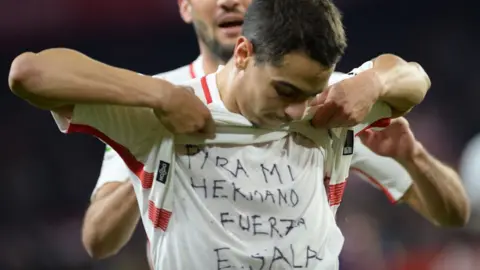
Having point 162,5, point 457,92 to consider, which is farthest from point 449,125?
point 162,5

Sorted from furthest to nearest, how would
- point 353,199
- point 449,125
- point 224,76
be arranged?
point 449,125 < point 353,199 < point 224,76

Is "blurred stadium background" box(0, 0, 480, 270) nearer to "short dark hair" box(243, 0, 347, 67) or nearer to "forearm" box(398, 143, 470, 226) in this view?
"forearm" box(398, 143, 470, 226)

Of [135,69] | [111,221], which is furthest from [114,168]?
[135,69]

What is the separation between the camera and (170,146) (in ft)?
4.36

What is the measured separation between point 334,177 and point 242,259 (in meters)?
0.21

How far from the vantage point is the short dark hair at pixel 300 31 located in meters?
1.26

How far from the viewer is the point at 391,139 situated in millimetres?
1676

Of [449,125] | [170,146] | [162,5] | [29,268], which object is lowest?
[29,268]

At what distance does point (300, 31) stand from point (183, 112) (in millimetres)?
184

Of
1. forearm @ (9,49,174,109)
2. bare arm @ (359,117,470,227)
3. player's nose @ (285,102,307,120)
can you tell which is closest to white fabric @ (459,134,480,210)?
bare arm @ (359,117,470,227)

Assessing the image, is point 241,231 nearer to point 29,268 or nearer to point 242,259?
point 242,259

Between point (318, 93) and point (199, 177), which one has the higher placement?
point (318, 93)

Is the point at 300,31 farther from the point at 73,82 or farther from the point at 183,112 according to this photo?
the point at 73,82

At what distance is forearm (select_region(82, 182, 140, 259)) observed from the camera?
5.81 ft
